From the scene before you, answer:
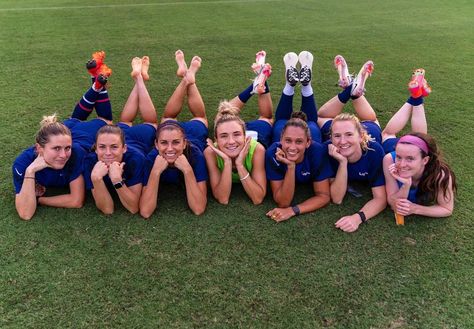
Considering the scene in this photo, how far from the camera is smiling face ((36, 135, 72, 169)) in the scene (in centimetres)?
329

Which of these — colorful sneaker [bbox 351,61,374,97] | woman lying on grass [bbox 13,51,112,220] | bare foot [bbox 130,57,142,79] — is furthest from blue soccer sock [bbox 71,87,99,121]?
colorful sneaker [bbox 351,61,374,97]

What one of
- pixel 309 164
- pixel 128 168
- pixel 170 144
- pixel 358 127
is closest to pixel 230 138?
pixel 170 144

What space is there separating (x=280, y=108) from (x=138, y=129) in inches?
66.5

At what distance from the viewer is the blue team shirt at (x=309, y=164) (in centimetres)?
358

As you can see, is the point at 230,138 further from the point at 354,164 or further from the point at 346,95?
the point at 346,95

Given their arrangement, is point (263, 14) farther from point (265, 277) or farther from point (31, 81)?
point (265, 277)

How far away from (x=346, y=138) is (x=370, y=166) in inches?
15.9

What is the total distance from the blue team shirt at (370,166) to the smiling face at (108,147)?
192cm

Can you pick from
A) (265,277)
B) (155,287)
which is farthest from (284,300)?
(155,287)

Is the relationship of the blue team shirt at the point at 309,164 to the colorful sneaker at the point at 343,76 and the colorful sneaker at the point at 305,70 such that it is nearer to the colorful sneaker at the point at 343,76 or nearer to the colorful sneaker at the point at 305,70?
the colorful sneaker at the point at 305,70

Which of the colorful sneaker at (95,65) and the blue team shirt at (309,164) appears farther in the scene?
the colorful sneaker at (95,65)

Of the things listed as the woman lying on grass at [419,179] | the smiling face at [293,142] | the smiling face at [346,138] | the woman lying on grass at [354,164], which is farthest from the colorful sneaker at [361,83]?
the smiling face at [293,142]

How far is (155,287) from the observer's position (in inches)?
111

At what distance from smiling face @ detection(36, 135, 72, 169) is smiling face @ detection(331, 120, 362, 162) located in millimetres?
2349
